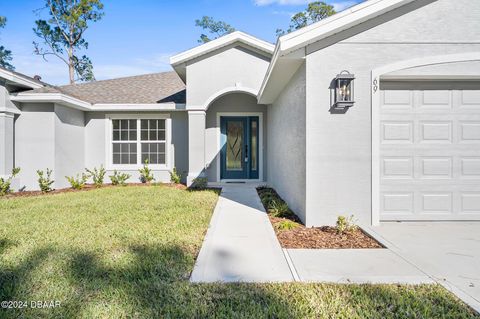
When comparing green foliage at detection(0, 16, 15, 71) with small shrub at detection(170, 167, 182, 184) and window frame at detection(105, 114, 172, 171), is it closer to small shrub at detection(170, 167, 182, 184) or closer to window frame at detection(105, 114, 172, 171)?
window frame at detection(105, 114, 172, 171)

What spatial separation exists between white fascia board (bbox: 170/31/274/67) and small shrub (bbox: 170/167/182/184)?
4271 millimetres

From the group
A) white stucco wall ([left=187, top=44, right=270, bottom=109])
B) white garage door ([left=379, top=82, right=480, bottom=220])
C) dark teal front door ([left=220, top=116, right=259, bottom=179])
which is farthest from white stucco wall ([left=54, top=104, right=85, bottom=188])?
white garage door ([left=379, top=82, right=480, bottom=220])

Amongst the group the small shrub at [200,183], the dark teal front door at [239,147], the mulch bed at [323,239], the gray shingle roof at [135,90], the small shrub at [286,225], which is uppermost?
the gray shingle roof at [135,90]

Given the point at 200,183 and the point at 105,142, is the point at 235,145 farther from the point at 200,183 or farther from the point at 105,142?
the point at 105,142

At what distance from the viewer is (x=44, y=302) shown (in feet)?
9.70

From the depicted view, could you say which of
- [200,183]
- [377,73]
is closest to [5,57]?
[200,183]

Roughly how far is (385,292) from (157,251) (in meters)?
2.95

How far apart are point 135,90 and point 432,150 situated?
40.6 feet

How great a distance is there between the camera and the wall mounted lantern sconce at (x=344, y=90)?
540cm

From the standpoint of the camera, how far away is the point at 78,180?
11.4 metres

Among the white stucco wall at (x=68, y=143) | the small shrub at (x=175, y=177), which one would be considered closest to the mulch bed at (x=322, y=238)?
the small shrub at (x=175, y=177)

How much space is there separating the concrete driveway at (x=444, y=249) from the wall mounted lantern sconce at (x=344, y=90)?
233 cm

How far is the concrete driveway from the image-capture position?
10.9 ft

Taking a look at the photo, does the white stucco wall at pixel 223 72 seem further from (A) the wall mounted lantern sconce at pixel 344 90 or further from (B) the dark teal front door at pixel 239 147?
(A) the wall mounted lantern sconce at pixel 344 90
